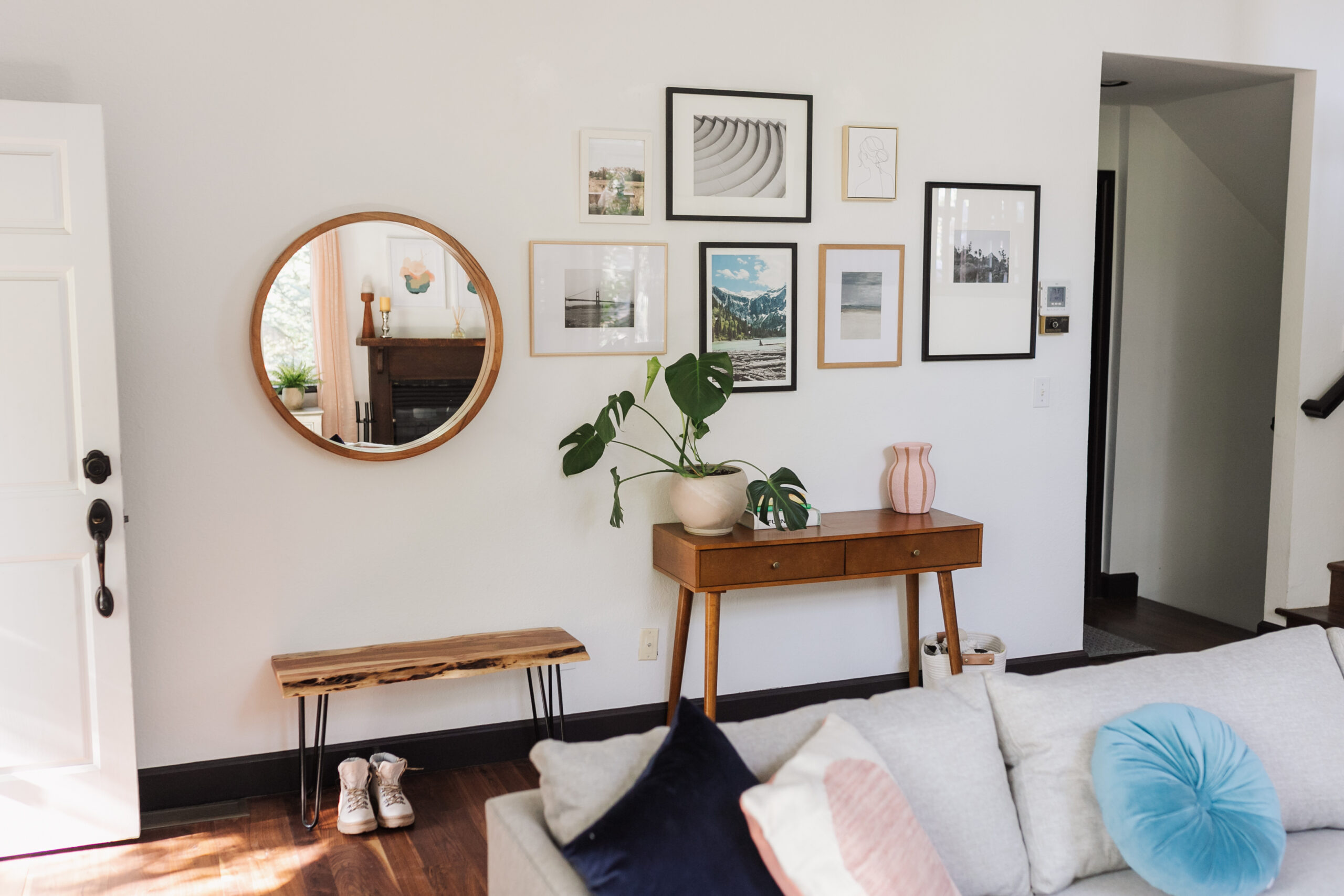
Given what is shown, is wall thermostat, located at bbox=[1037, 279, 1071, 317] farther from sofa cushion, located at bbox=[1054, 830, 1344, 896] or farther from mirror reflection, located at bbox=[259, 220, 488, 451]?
sofa cushion, located at bbox=[1054, 830, 1344, 896]

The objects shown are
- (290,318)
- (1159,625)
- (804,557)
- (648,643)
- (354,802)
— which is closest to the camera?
(354,802)

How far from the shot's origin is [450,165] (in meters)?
3.13

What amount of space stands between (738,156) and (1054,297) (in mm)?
1331

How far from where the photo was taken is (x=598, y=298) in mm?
3326

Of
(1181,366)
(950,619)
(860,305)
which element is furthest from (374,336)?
(1181,366)

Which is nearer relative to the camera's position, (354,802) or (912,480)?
(354,802)

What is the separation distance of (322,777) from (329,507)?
788mm

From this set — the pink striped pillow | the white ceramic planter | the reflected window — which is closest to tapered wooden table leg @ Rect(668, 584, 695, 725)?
the white ceramic planter

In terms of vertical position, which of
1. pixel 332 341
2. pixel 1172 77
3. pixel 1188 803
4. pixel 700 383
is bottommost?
pixel 1188 803

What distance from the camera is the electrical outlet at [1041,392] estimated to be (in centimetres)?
389

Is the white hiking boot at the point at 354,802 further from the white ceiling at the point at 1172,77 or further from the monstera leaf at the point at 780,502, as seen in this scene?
the white ceiling at the point at 1172,77

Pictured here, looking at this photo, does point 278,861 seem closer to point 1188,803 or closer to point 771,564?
point 771,564

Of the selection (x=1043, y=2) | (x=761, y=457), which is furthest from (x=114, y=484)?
(x=1043, y=2)

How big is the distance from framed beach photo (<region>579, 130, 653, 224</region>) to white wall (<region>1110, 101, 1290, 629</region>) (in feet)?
9.01
